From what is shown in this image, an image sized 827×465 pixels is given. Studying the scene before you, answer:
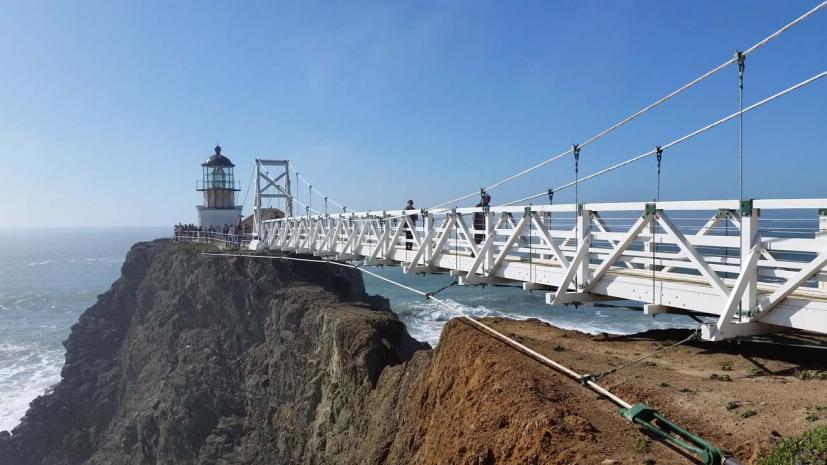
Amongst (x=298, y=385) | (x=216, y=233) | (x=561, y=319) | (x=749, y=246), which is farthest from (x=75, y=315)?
(x=749, y=246)

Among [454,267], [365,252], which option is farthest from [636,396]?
[365,252]

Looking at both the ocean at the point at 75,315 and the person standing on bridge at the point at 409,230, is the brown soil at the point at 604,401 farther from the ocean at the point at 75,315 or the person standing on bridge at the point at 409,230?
the ocean at the point at 75,315

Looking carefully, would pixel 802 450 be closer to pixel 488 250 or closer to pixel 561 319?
pixel 488 250

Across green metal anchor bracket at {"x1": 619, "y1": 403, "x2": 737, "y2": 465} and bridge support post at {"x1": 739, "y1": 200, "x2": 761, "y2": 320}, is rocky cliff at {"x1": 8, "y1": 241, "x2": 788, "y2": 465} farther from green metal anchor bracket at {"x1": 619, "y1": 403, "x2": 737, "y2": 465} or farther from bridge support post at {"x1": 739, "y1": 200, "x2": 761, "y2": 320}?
bridge support post at {"x1": 739, "y1": 200, "x2": 761, "y2": 320}

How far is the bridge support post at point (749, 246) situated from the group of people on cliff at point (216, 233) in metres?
28.4

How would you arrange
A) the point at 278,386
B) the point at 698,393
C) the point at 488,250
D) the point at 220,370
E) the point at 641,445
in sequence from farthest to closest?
the point at 220,370
the point at 278,386
the point at 488,250
the point at 698,393
the point at 641,445

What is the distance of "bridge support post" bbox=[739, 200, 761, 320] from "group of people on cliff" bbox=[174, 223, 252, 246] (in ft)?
93.2

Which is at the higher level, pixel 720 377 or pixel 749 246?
pixel 749 246

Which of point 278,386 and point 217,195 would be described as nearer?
point 278,386

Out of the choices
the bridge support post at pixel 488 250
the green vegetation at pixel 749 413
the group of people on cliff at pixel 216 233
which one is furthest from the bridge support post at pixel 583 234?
the group of people on cliff at pixel 216 233

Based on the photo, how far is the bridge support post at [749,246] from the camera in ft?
17.7

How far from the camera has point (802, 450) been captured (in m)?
4.02

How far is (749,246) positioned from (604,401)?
220cm

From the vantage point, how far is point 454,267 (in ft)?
37.8
